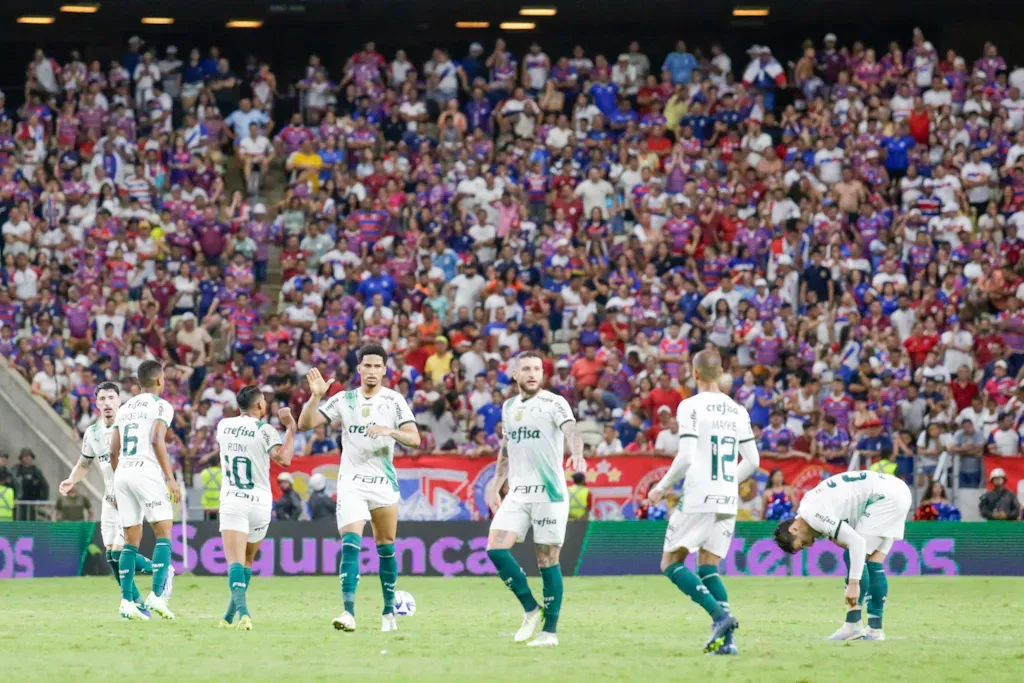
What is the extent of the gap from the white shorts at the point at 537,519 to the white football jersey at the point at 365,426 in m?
1.59

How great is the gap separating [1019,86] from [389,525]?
2210 centimetres

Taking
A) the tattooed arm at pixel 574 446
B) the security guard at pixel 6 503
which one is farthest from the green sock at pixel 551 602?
the security guard at pixel 6 503

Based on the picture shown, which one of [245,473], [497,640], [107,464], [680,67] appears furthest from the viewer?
[680,67]

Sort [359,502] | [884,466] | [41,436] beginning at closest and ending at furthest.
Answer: [359,502], [884,466], [41,436]

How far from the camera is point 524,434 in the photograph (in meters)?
13.4

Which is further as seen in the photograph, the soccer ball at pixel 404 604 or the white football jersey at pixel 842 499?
the soccer ball at pixel 404 604

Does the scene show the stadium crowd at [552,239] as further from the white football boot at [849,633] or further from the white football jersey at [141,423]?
the white football boot at [849,633]

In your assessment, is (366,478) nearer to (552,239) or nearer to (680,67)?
(552,239)

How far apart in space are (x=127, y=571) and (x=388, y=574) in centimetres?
281

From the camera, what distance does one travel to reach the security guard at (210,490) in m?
25.9

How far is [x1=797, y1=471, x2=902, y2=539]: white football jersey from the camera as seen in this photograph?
565 inches

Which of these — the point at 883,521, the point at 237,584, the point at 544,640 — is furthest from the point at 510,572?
the point at 883,521

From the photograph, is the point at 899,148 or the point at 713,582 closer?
the point at 713,582

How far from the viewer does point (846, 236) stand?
30.8m
